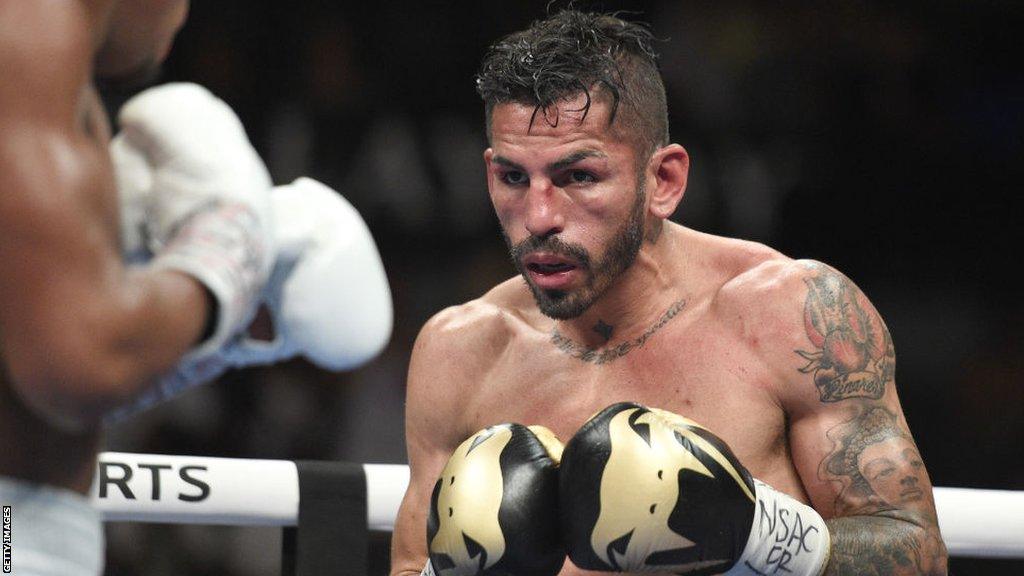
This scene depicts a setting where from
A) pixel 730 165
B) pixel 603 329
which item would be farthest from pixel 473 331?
pixel 730 165

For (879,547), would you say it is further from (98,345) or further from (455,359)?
(98,345)

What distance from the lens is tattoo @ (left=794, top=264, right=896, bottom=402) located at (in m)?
1.89

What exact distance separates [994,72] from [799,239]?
38.9 inches

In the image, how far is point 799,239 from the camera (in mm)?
4000

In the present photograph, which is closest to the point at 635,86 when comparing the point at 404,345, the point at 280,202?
the point at 280,202

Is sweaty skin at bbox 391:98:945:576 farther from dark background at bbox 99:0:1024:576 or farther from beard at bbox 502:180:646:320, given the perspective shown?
dark background at bbox 99:0:1024:576

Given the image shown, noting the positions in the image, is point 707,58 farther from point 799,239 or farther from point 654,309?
point 654,309

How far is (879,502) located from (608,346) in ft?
1.76

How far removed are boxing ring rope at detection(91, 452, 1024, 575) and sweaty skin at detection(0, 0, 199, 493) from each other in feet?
3.49

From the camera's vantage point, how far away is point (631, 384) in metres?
2.08

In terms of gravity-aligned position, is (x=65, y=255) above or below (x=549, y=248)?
above

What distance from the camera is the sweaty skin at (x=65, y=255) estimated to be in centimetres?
95

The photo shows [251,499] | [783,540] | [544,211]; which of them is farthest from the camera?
[251,499]

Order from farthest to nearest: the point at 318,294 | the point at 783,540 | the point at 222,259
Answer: the point at 783,540 < the point at 318,294 < the point at 222,259
